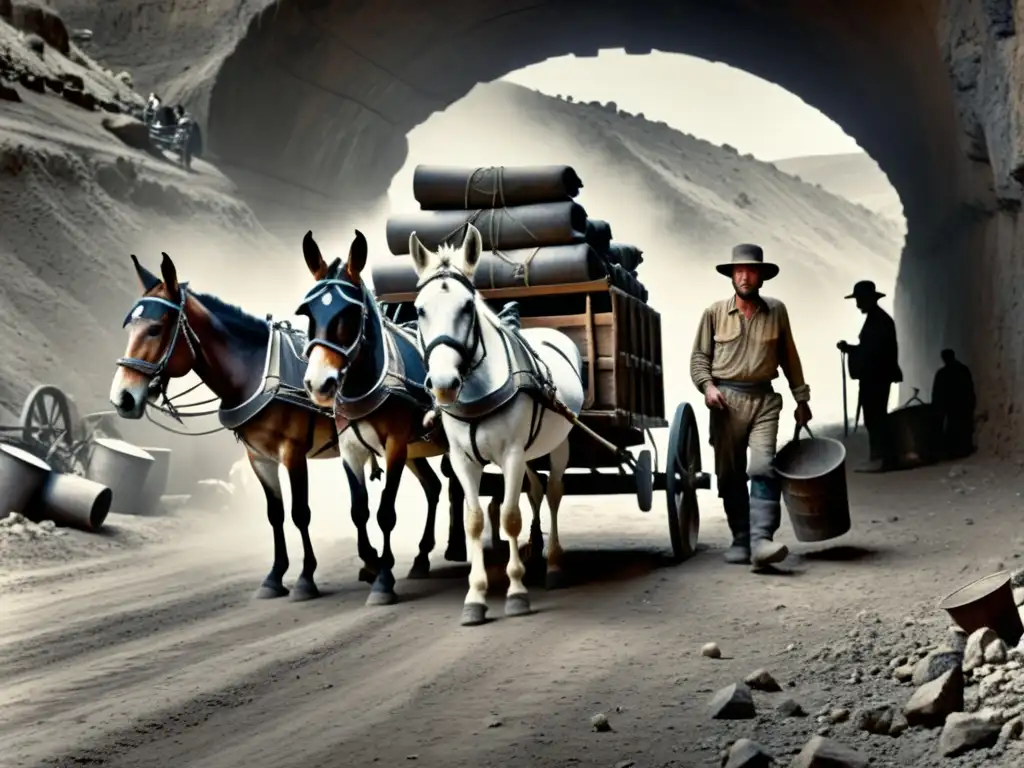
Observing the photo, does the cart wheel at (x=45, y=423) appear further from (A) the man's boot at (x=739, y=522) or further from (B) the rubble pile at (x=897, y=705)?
(B) the rubble pile at (x=897, y=705)

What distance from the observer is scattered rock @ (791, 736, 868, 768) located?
11.3 ft

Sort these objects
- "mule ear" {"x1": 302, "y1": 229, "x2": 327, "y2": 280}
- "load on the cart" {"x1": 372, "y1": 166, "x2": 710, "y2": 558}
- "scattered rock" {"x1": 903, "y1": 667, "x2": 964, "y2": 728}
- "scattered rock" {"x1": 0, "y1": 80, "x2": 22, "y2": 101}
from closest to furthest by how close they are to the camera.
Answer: "scattered rock" {"x1": 903, "y1": 667, "x2": 964, "y2": 728} < "mule ear" {"x1": 302, "y1": 229, "x2": 327, "y2": 280} < "load on the cart" {"x1": 372, "y1": 166, "x2": 710, "y2": 558} < "scattered rock" {"x1": 0, "y1": 80, "x2": 22, "y2": 101}

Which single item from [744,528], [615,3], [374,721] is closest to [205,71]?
[615,3]

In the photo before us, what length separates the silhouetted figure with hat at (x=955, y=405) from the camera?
12.5 m

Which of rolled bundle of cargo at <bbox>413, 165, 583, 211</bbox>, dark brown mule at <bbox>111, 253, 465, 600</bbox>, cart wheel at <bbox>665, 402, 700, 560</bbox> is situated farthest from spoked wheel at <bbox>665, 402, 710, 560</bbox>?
dark brown mule at <bbox>111, 253, 465, 600</bbox>

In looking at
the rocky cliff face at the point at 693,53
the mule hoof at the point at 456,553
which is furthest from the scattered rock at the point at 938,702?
the rocky cliff face at the point at 693,53

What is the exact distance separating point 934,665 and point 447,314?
2.73m

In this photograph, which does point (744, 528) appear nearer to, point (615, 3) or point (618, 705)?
point (618, 705)

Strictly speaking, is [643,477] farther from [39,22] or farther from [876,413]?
[39,22]

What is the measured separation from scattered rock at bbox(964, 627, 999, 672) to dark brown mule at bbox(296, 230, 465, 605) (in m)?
3.15

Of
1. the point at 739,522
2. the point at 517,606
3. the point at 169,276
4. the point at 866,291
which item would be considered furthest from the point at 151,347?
the point at 866,291

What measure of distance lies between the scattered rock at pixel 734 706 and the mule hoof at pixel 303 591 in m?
3.20

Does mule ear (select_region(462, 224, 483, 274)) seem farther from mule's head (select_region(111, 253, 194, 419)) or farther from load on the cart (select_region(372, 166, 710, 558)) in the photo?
mule's head (select_region(111, 253, 194, 419))

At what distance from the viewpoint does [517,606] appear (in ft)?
20.0
